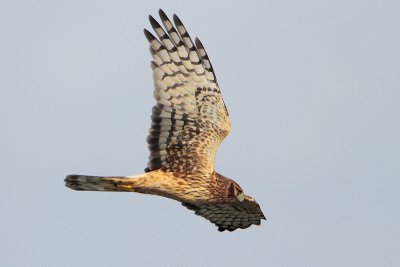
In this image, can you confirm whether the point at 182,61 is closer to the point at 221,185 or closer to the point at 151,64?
the point at 151,64

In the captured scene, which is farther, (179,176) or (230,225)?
(230,225)

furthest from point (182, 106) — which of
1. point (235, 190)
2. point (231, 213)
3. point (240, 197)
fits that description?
point (231, 213)

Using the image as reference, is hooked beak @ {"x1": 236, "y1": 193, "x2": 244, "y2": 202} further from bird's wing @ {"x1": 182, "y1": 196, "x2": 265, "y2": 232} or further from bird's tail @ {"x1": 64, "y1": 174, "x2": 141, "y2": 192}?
bird's tail @ {"x1": 64, "y1": 174, "x2": 141, "y2": 192}

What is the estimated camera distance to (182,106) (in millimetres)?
15672

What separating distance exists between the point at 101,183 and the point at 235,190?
6.38ft

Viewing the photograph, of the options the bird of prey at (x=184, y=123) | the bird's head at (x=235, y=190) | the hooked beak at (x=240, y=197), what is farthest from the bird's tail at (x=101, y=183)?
the hooked beak at (x=240, y=197)

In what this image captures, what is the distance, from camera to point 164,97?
1562 cm

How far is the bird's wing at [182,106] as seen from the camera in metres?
15.6

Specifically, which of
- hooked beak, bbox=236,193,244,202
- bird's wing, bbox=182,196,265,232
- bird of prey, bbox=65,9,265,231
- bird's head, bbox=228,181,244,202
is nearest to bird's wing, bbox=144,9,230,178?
bird of prey, bbox=65,9,265,231

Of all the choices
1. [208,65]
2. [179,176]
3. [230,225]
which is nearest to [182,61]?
[208,65]

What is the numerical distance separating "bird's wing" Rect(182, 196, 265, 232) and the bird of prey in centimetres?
101

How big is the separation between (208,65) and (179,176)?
1628mm

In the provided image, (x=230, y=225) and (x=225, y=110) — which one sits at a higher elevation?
(x=225, y=110)

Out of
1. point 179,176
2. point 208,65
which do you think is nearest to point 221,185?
point 179,176
